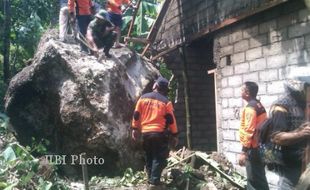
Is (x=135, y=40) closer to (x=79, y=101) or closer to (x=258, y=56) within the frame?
(x=79, y=101)

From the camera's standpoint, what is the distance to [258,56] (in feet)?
19.6

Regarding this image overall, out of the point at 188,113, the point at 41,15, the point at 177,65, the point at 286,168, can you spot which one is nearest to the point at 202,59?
the point at 177,65

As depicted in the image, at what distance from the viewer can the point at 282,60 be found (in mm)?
5465

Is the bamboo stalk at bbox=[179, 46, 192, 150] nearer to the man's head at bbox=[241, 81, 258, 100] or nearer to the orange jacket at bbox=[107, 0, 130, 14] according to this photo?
the orange jacket at bbox=[107, 0, 130, 14]

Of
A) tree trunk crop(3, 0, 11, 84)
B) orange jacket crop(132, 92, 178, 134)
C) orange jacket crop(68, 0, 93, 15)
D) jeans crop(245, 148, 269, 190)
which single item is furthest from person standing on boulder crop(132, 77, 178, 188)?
tree trunk crop(3, 0, 11, 84)

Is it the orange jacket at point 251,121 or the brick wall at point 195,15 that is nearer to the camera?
the orange jacket at point 251,121

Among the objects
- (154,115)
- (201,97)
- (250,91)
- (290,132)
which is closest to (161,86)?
(154,115)

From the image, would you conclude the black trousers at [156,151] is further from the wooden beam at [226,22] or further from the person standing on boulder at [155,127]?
the wooden beam at [226,22]

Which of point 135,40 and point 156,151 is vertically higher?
point 135,40

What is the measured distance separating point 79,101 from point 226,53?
286cm

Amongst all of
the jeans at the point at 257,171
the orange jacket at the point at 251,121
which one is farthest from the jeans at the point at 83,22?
the jeans at the point at 257,171

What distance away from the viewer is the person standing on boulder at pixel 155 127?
515cm

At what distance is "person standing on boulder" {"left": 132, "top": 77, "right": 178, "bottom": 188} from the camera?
5152 millimetres

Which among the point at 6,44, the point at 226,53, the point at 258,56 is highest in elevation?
the point at 6,44
